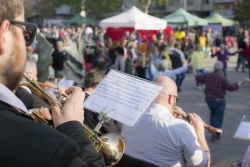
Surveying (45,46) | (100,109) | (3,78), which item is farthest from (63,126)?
(45,46)

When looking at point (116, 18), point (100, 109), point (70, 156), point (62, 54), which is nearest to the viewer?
point (70, 156)

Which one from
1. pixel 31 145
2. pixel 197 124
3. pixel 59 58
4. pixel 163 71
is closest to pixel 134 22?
pixel 59 58

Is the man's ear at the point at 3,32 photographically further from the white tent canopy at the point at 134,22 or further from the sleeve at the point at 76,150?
the white tent canopy at the point at 134,22

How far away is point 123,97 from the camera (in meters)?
2.10

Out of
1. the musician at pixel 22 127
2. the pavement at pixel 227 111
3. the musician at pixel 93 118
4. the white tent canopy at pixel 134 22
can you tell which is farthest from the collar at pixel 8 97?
the white tent canopy at pixel 134 22

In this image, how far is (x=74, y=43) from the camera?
9586mm

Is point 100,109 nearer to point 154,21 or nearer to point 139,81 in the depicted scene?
point 139,81

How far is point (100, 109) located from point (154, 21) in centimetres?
1472

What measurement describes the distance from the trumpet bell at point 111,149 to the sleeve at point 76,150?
665 millimetres

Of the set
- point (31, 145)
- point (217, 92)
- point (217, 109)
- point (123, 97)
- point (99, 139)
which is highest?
point (31, 145)

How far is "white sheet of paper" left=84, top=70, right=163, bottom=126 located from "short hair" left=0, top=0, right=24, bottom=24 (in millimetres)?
853

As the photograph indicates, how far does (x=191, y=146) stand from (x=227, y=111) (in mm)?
6481

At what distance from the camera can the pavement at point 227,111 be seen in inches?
248

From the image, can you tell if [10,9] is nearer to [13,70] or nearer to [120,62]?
[13,70]
